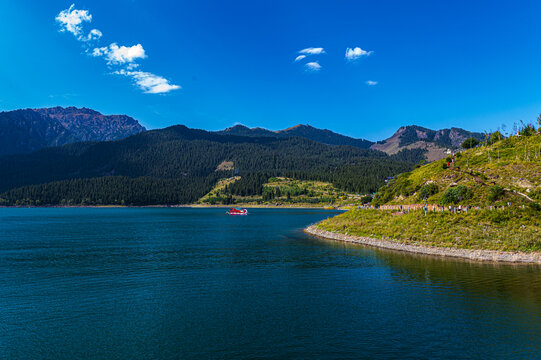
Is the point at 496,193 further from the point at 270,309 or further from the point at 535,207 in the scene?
the point at 270,309

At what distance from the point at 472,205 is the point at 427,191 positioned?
58.4 feet

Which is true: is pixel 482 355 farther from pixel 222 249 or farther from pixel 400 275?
pixel 222 249

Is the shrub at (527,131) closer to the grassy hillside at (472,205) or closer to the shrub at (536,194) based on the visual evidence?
the grassy hillside at (472,205)

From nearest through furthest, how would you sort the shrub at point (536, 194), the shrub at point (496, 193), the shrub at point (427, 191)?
the shrub at point (536, 194) < the shrub at point (496, 193) < the shrub at point (427, 191)

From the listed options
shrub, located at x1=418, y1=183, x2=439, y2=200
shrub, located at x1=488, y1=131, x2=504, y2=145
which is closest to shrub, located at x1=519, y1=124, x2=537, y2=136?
shrub, located at x1=488, y1=131, x2=504, y2=145

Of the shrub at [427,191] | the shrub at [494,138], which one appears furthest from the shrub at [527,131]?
the shrub at [427,191]

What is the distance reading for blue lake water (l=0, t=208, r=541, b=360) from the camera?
28.3 metres

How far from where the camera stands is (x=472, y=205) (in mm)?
87000

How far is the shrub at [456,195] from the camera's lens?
91.6 metres

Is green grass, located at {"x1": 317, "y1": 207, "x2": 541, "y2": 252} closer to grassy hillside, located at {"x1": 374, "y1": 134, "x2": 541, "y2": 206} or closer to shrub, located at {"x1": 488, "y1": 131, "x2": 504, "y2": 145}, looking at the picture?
grassy hillside, located at {"x1": 374, "y1": 134, "x2": 541, "y2": 206}

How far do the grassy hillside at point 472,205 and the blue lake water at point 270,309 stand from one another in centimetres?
1149

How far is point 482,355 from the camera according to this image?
26875 millimetres

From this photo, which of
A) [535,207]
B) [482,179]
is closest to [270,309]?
[535,207]

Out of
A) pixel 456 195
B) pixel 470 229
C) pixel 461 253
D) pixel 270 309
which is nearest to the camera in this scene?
pixel 270 309
